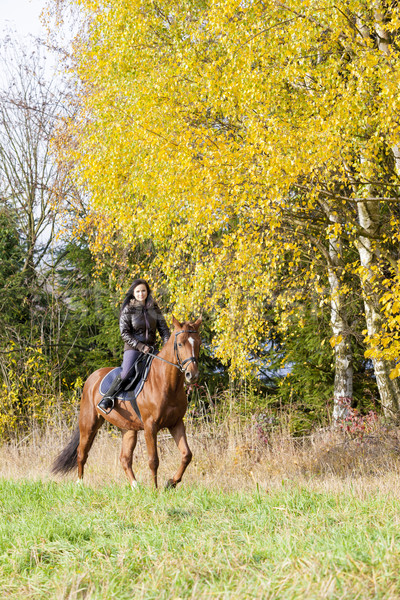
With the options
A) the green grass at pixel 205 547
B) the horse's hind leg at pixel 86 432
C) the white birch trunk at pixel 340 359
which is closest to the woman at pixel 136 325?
the horse's hind leg at pixel 86 432

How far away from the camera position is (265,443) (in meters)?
9.41

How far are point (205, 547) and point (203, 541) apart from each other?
0.06 m

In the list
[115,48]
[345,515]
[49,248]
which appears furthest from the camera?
[49,248]

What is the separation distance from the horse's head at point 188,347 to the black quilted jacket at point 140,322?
0.80m

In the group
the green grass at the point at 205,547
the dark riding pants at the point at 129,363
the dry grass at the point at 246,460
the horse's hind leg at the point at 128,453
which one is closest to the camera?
the green grass at the point at 205,547

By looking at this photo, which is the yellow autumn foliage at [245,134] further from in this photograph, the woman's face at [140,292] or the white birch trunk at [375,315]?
the woman's face at [140,292]

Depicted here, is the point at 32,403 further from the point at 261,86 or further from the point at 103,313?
the point at 261,86

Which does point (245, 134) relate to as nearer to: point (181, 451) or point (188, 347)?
point (188, 347)

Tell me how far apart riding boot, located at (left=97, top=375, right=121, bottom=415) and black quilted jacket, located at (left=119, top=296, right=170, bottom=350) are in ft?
1.39

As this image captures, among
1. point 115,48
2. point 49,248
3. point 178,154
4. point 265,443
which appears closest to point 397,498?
point 265,443

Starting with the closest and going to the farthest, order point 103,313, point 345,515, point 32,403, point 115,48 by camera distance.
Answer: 1. point 345,515
2. point 115,48
3. point 32,403
4. point 103,313

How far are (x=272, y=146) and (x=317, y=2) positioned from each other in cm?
194

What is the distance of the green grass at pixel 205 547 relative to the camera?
328 cm

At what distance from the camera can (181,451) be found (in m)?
6.47
